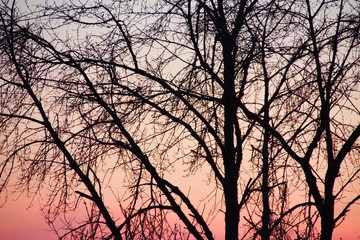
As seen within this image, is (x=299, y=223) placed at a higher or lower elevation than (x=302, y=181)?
lower

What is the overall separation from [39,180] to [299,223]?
3073mm

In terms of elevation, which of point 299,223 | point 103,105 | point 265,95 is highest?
point 265,95

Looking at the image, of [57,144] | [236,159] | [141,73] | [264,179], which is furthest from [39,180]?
[264,179]

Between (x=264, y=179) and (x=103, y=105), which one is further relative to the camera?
(x=264, y=179)

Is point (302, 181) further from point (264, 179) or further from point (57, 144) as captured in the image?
point (57, 144)

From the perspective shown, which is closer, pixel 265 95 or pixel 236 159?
pixel 236 159

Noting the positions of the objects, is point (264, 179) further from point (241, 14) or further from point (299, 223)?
point (241, 14)

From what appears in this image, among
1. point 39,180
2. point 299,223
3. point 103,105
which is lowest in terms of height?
point 299,223

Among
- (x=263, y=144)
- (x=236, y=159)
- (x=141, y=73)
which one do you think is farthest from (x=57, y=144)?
(x=263, y=144)

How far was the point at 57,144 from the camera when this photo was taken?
6.76m

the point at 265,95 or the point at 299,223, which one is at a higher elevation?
the point at 265,95

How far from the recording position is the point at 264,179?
7332mm

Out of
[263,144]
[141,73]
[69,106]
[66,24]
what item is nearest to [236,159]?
[263,144]

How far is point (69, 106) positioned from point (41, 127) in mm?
680
